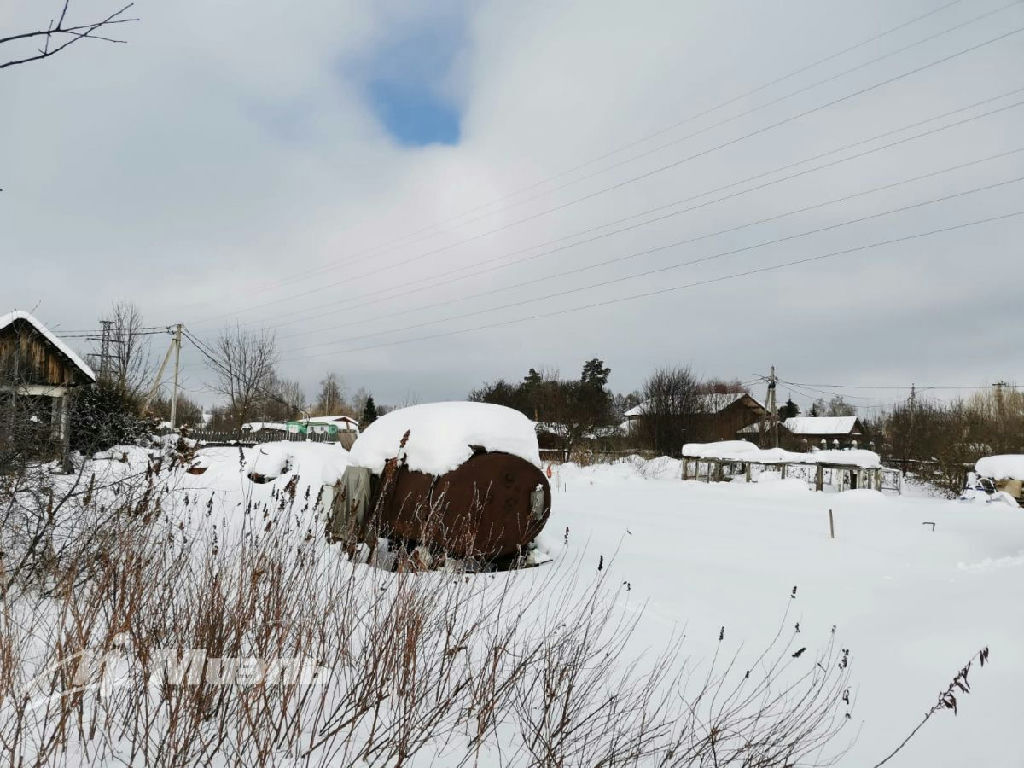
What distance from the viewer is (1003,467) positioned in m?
19.2

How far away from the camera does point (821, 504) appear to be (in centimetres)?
1806

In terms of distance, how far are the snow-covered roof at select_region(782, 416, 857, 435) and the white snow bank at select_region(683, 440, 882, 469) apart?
33.3 m

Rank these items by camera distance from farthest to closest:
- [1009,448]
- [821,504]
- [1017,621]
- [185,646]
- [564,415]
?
[564,415] → [1009,448] → [821,504] → [1017,621] → [185,646]

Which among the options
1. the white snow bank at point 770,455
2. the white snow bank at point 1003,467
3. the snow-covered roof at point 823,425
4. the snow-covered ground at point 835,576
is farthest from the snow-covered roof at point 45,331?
the snow-covered roof at point 823,425

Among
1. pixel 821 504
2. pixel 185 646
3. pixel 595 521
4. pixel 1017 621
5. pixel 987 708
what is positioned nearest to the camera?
pixel 185 646

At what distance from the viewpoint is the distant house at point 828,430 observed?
54128 mm

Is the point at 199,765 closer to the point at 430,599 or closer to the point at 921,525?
the point at 430,599

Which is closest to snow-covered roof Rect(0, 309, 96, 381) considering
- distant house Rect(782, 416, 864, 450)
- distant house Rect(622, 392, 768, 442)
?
distant house Rect(622, 392, 768, 442)

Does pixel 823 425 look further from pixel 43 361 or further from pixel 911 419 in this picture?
pixel 43 361

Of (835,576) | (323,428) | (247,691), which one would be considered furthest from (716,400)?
(247,691)

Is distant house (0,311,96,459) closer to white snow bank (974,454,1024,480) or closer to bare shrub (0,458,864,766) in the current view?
bare shrub (0,458,864,766)

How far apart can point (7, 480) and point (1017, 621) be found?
10.5m

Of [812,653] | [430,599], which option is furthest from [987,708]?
[430,599]

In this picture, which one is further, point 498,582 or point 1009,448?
point 1009,448
